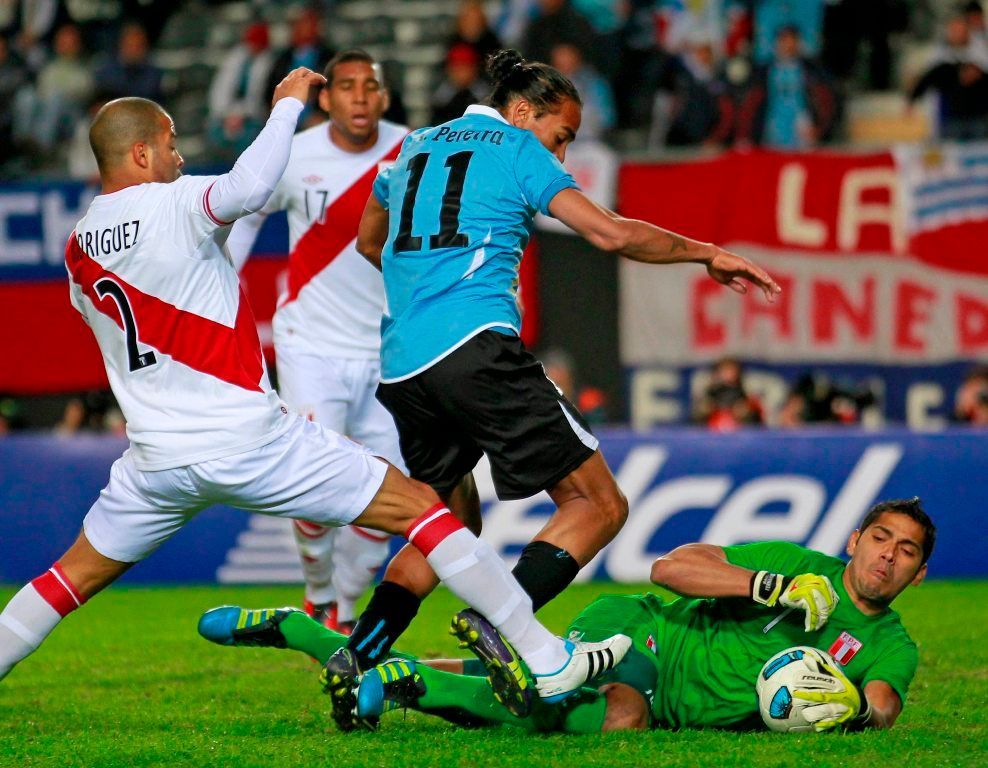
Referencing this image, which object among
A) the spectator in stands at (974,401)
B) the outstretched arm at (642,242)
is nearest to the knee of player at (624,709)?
the outstretched arm at (642,242)

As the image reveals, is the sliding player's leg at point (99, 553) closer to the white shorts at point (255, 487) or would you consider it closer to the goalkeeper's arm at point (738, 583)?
the white shorts at point (255, 487)

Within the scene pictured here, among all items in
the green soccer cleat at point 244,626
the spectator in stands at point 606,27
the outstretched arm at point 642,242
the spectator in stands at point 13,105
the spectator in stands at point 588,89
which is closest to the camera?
the outstretched arm at point 642,242

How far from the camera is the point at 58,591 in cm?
577

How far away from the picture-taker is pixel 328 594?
8.20 m

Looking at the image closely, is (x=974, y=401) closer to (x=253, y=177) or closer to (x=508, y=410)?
(x=508, y=410)

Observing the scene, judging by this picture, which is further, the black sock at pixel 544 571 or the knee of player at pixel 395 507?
the black sock at pixel 544 571

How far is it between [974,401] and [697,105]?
3921 mm

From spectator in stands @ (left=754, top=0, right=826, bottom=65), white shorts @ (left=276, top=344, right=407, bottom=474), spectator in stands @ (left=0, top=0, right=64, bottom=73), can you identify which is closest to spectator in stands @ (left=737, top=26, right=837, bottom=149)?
spectator in stands @ (left=754, top=0, right=826, bottom=65)

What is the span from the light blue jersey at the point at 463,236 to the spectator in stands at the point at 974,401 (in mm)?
7997

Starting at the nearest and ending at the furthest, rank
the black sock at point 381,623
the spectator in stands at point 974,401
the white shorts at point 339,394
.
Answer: the black sock at point 381,623
the white shorts at point 339,394
the spectator in stands at point 974,401

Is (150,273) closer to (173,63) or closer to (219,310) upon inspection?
(219,310)

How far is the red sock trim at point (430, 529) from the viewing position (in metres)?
5.51

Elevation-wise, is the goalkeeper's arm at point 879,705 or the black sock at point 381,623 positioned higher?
the black sock at point 381,623

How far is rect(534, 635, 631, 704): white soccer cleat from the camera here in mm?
5328
